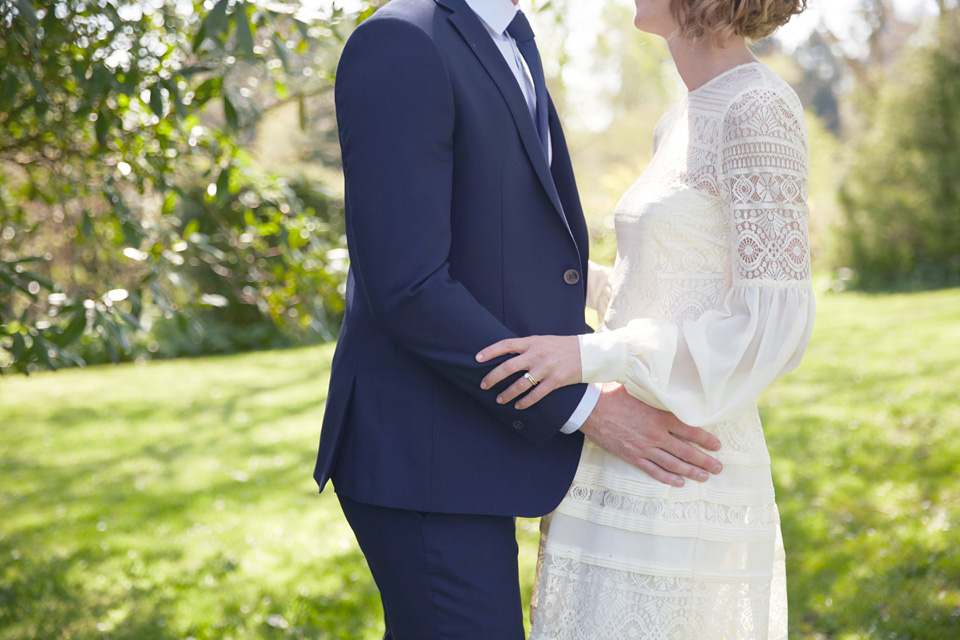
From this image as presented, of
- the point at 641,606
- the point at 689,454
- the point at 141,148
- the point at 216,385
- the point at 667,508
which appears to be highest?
the point at 141,148

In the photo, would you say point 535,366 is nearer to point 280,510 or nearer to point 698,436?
point 698,436

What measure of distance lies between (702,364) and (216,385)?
8986 millimetres

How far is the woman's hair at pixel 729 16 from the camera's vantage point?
1662mm

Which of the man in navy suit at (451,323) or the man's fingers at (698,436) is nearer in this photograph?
the man in navy suit at (451,323)

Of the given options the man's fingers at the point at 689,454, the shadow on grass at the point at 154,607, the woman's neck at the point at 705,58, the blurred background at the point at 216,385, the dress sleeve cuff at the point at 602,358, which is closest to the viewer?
the dress sleeve cuff at the point at 602,358

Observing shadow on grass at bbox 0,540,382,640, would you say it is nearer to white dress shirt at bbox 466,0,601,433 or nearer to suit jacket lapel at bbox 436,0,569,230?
white dress shirt at bbox 466,0,601,433

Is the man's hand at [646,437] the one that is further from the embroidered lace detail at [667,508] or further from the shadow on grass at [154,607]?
the shadow on grass at [154,607]

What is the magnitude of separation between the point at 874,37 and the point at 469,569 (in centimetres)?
2234

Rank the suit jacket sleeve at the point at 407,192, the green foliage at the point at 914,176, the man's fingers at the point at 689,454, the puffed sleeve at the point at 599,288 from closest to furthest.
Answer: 1. the suit jacket sleeve at the point at 407,192
2. the man's fingers at the point at 689,454
3. the puffed sleeve at the point at 599,288
4. the green foliage at the point at 914,176

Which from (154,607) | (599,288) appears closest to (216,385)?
(154,607)

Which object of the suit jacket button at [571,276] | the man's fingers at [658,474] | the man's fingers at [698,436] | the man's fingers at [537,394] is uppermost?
the suit jacket button at [571,276]

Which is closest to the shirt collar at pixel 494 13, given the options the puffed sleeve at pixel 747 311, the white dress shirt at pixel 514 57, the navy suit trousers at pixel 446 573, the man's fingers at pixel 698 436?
the white dress shirt at pixel 514 57

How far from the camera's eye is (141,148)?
2.79 metres

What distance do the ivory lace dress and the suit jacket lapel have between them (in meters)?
0.32
